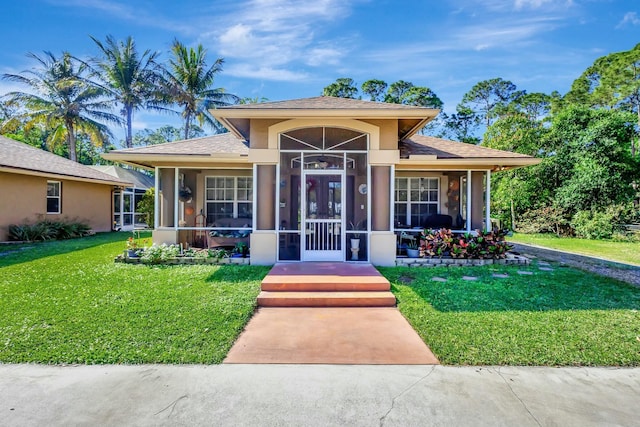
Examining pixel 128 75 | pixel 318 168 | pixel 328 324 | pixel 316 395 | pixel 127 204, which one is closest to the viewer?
pixel 316 395

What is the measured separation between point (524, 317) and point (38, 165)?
18225 millimetres

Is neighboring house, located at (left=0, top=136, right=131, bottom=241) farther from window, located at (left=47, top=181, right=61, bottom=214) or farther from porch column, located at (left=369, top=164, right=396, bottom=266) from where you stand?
porch column, located at (left=369, top=164, right=396, bottom=266)

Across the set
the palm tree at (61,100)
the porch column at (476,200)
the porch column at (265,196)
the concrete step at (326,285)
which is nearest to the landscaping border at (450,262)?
the porch column at (476,200)

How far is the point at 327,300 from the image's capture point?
582cm

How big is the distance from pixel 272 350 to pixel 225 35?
11284 millimetres

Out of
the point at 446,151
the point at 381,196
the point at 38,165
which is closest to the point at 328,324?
the point at 381,196

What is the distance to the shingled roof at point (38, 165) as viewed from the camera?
41.5ft

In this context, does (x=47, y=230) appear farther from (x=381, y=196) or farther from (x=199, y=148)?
(x=381, y=196)

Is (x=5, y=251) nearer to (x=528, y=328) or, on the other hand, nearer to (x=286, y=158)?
(x=286, y=158)

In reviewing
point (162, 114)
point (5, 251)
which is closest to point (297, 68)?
point (162, 114)

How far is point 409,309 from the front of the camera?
17.6ft

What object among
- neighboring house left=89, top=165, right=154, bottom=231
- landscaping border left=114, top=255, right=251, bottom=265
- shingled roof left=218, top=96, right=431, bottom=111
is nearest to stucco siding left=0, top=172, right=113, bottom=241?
neighboring house left=89, top=165, right=154, bottom=231

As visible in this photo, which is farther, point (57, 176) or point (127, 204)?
point (127, 204)

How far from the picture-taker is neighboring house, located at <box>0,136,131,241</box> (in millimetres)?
12891
